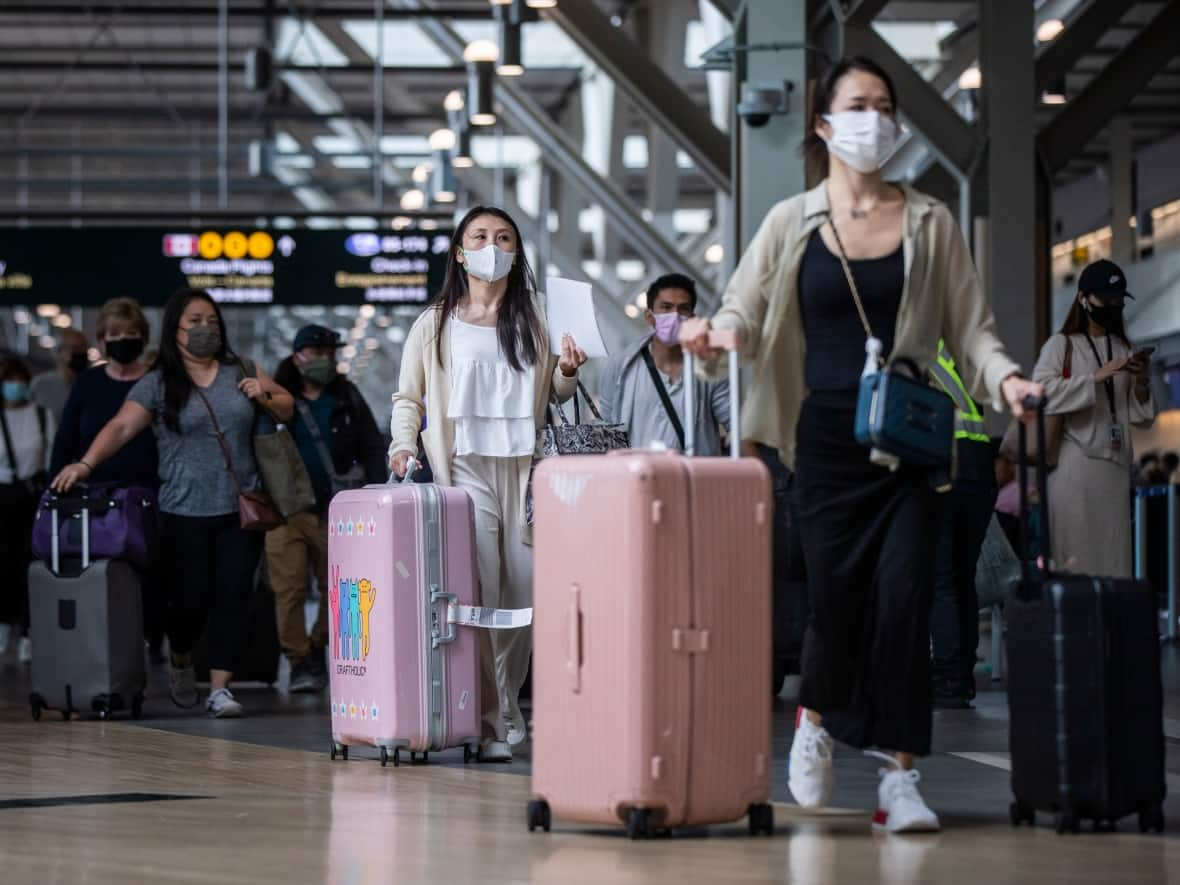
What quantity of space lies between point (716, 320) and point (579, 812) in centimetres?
124

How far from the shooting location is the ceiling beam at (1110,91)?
55.8 ft

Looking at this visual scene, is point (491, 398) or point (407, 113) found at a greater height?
point (407, 113)

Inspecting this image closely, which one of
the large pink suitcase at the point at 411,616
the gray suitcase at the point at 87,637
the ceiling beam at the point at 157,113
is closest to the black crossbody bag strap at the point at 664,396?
the large pink suitcase at the point at 411,616

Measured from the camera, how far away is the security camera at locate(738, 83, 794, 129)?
11.9 m

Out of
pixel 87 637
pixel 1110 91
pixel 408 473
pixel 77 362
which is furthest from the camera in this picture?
pixel 1110 91

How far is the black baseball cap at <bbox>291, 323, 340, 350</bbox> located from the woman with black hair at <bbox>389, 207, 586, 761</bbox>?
148 inches

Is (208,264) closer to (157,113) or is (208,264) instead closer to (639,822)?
(639,822)

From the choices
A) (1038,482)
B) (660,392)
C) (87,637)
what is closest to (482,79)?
(87,637)

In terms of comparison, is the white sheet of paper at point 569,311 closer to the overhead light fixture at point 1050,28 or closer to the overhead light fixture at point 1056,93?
the overhead light fixture at point 1056,93

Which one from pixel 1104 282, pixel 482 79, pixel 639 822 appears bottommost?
pixel 639 822

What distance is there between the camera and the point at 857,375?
5.17 meters

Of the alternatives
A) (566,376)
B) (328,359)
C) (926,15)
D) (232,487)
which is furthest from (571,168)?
(566,376)

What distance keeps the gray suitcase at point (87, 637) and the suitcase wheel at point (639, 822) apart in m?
4.71

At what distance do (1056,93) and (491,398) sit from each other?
13040 mm
